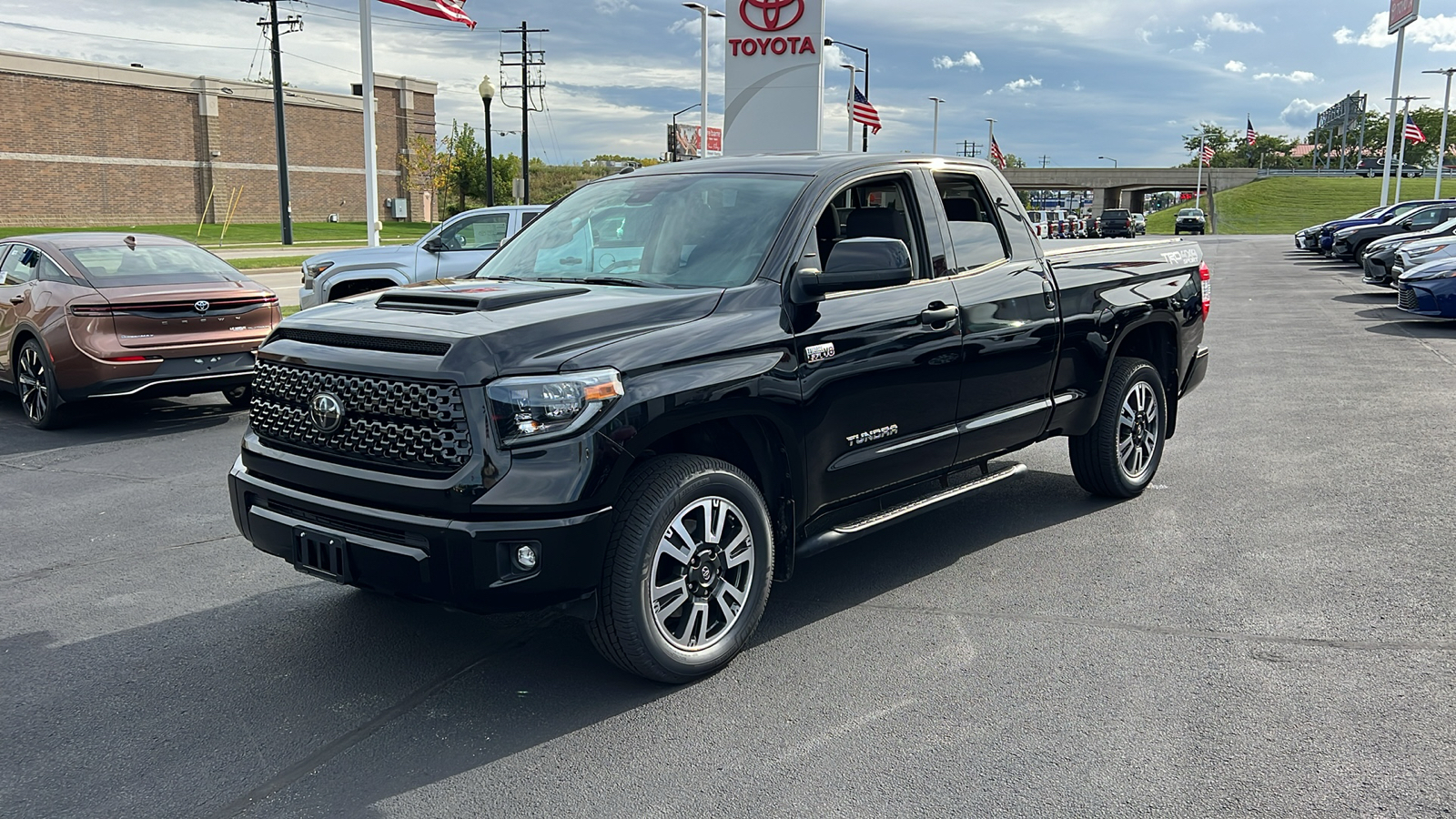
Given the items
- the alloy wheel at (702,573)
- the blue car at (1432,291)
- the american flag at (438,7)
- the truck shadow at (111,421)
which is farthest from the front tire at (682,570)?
the american flag at (438,7)

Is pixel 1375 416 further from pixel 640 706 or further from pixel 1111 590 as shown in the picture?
pixel 640 706

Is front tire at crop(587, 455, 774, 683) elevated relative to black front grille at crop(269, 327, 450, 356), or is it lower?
lower

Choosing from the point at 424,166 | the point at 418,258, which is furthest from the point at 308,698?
the point at 424,166

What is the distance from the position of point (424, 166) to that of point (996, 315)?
7383cm

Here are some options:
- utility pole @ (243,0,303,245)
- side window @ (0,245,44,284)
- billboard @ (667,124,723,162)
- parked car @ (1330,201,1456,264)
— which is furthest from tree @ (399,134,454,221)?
side window @ (0,245,44,284)

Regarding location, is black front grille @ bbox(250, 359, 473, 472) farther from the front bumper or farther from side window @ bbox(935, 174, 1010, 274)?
side window @ bbox(935, 174, 1010, 274)

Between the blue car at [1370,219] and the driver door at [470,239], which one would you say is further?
the blue car at [1370,219]

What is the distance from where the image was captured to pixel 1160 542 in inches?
239

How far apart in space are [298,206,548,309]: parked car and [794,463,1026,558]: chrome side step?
952 cm

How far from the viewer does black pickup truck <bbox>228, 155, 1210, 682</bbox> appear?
3793 mm

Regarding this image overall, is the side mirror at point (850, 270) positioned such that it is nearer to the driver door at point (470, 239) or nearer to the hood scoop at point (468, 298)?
the hood scoop at point (468, 298)

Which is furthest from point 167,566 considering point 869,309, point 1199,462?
point 1199,462

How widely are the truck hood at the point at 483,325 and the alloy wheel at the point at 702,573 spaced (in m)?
0.71

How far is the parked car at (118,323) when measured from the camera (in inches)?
364
